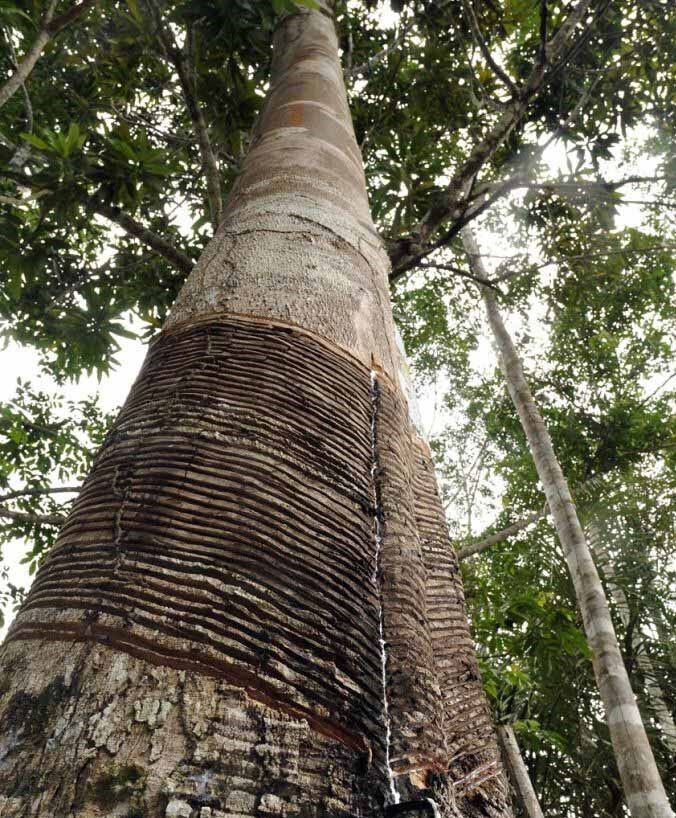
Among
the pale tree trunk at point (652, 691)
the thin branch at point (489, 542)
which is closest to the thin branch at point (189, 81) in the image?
the thin branch at point (489, 542)

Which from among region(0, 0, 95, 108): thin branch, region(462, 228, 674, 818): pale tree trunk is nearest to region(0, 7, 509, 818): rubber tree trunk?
region(0, 0, 95, 108): thin branch

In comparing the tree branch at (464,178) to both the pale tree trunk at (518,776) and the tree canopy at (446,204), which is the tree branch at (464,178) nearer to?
the tree canopy at (446,204)

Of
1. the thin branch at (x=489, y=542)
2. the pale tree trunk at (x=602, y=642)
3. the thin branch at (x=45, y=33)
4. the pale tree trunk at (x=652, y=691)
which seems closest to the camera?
the thin branch at (x=45, y=33)

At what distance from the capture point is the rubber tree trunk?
1.56ft

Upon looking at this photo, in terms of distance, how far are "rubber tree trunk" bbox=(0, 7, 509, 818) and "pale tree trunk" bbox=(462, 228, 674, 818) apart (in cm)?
251

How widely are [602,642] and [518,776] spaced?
1.29 m

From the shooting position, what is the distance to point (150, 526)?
0.65 meters

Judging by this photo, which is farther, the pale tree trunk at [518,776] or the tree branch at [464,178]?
the pale tree trunk at [518,776]

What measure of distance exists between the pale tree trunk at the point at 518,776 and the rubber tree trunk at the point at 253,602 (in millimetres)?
4057

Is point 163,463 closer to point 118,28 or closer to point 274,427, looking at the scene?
point 274,427

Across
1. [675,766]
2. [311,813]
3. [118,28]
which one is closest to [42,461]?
[118,28]

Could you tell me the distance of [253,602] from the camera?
1.93 feet

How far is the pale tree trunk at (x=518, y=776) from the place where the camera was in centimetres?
417

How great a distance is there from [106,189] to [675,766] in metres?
6.13
